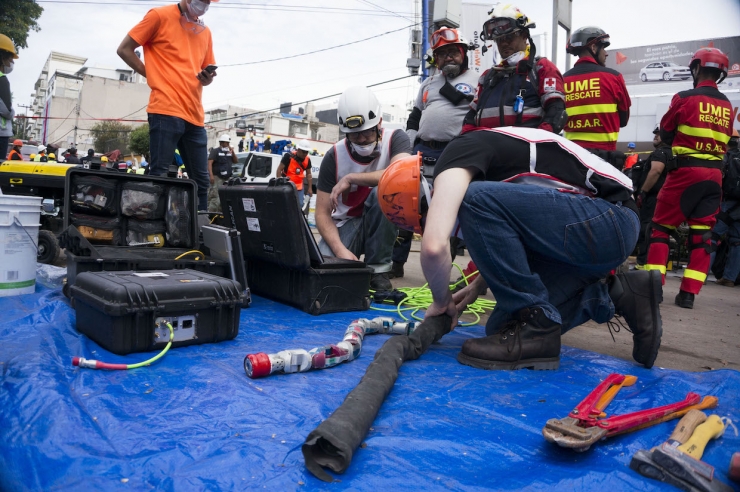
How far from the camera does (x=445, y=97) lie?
4402 mm

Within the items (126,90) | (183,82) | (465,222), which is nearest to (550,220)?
(465,222)

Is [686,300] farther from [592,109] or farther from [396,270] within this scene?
[396,270]

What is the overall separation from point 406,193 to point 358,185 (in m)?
1.60

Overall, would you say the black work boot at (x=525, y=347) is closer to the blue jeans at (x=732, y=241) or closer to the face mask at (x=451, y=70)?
the face mask at (x=451, y=70)

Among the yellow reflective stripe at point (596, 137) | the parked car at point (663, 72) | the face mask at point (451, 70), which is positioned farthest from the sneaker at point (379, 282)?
the parked car at point (663, 72)

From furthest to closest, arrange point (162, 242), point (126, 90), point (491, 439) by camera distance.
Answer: point (126, 90), point (162, 242), point (491, 439)

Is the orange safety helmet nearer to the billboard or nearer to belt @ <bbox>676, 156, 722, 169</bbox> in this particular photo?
belt @ <bbox>676, 156, 722, 169</bbox>

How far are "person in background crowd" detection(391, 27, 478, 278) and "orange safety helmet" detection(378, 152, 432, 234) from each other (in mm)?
2032

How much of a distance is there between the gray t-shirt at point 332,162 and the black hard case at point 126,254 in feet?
2.90

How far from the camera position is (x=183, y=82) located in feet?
13.1

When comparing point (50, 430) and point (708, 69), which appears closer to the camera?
point (50, 430)

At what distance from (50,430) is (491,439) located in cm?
114

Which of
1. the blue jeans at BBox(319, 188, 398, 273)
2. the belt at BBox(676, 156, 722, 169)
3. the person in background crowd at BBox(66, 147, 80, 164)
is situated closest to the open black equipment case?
the blue jeans at BBox(319, 188, 398, 273)

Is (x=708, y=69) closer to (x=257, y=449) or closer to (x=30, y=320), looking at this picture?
(x=257, y=449)
